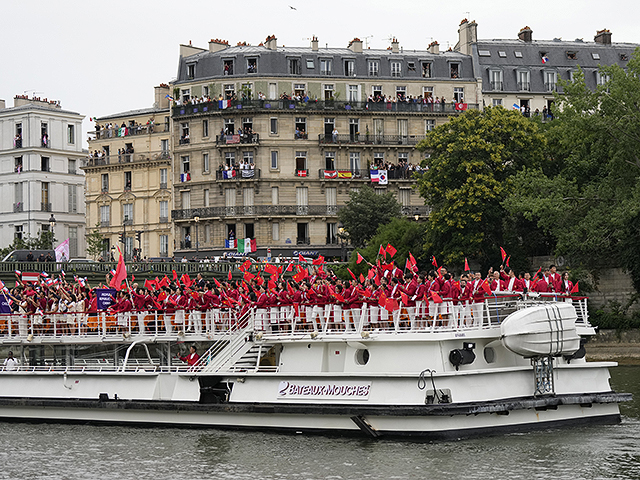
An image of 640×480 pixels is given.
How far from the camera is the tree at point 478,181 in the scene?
192 feet

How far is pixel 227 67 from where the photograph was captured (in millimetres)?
82188

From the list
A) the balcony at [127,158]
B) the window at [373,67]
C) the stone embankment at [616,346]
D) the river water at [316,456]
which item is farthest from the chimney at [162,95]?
the river water at [316,456]

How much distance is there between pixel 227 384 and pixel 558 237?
28143 mm

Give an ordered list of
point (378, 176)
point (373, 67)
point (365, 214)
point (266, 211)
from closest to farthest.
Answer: point (365, 214), point (266, 211), point (378, 176), point (373, 67)

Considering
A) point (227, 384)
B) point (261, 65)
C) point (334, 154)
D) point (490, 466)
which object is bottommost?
point (490, 466)

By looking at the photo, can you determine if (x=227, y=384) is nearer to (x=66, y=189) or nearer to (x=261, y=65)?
(x=261, y=65)

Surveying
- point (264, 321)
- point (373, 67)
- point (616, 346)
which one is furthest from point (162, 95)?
point (264, 321)

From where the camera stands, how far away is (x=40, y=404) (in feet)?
105

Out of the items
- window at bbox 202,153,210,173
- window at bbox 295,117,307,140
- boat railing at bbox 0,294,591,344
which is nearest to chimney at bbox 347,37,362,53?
window at bbox 295,117,307,140

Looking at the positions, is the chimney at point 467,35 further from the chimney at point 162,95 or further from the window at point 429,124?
the chimney at point 162,95

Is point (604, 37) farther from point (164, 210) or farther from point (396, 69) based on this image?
point (164, 210)

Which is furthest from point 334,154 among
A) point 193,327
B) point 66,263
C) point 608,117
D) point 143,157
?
point 193,327

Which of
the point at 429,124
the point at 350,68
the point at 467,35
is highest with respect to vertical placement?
the point at 467,35

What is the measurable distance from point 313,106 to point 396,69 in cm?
775
